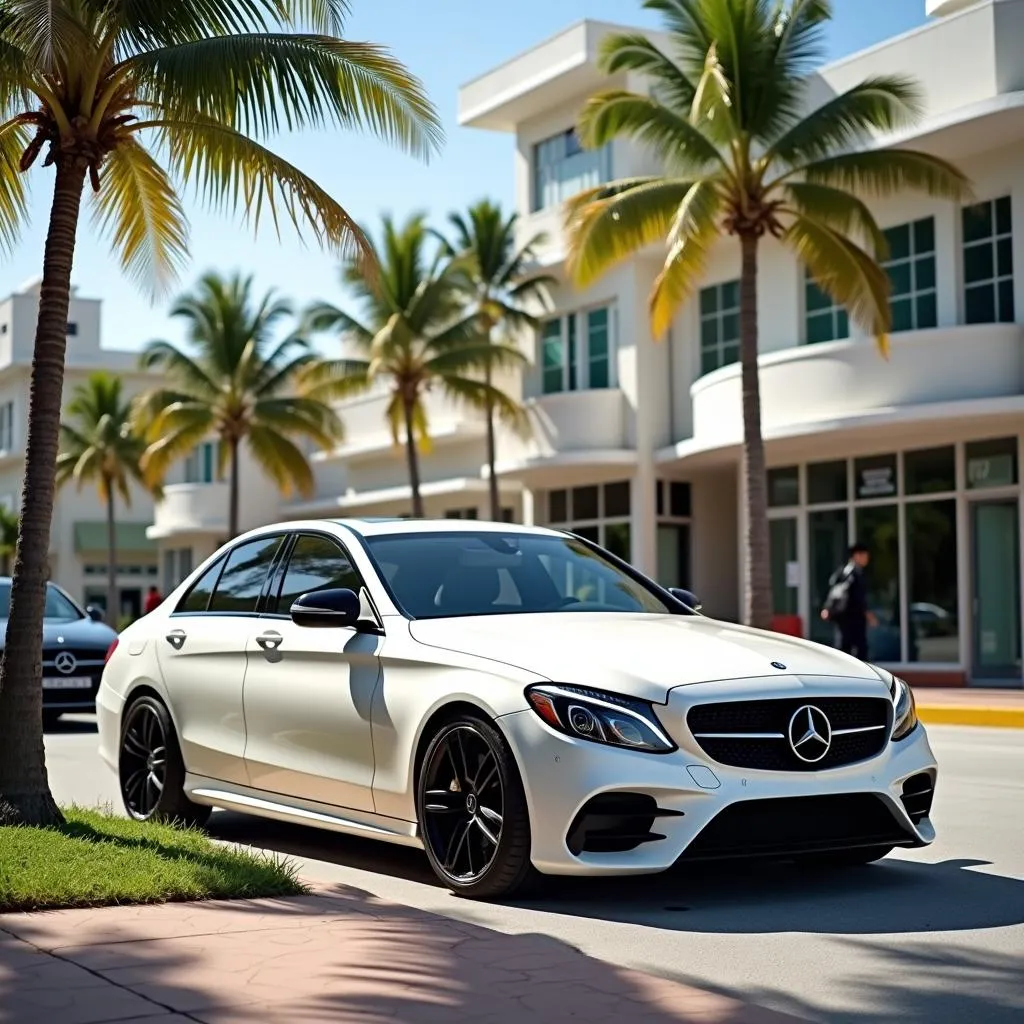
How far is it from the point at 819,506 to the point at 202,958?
22.8 m

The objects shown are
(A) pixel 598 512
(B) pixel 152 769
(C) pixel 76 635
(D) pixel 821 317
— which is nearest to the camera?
(B) pixel 152 769

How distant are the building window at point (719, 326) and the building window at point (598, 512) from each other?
2.92 m

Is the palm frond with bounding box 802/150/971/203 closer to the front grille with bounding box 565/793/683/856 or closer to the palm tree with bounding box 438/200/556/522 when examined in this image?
the palm tree with bounding box 438/200/556/522

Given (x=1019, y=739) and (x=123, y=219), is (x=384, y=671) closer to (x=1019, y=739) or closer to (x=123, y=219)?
(x=123, y=219)

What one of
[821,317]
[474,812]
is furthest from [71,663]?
[821,317]

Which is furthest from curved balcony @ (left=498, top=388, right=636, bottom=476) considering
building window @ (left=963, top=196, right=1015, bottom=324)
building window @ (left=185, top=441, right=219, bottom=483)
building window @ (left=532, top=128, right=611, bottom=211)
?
building window @ (left=185, top=441, right=219, bottom=483)

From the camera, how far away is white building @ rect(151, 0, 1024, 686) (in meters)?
23.8

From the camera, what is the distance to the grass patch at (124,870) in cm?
641

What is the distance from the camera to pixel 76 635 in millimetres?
17469

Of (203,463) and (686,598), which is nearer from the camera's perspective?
(686,598)

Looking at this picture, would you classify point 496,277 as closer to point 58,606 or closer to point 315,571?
point 58,606

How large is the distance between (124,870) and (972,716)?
12.9 m

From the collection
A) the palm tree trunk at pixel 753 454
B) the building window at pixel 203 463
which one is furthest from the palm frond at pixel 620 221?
the building window at pixel 203 463

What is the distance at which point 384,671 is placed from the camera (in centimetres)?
734
